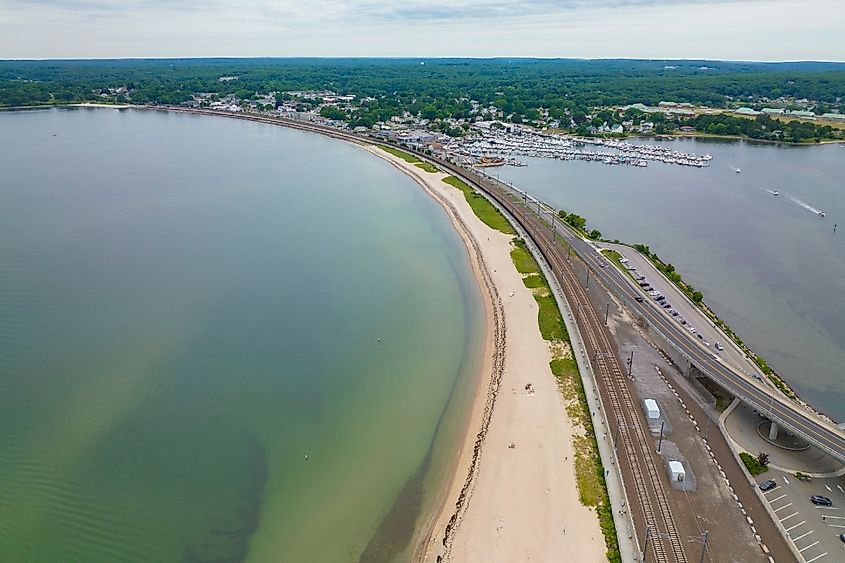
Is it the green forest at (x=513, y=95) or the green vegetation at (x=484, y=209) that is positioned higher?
the green forest at (x=513, y=95)

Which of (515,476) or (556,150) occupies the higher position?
(556,150)

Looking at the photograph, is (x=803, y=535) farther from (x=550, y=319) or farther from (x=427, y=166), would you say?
(x=427, y=166)

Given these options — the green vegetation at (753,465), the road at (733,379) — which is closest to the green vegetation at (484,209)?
the road at (733,379)

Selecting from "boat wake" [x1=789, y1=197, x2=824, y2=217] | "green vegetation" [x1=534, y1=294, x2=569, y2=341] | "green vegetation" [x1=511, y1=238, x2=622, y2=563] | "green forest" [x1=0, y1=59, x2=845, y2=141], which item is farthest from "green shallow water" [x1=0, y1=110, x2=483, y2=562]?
"green forest" [x1=0, y1=59, x2=845, y2=141]

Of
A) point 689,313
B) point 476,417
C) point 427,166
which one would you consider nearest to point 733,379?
point 689,313

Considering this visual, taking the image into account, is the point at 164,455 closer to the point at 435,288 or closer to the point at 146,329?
the point at 146,329

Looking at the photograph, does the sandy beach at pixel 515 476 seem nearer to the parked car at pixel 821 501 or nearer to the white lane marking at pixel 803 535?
the white lane marking at pixel 803 535

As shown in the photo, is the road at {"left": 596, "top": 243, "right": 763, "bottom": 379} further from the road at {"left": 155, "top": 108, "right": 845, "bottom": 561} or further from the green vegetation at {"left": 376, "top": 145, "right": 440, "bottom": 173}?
the green vegetation at {"left": 376, "top": 145, "right": 440, "bottom": 173}
